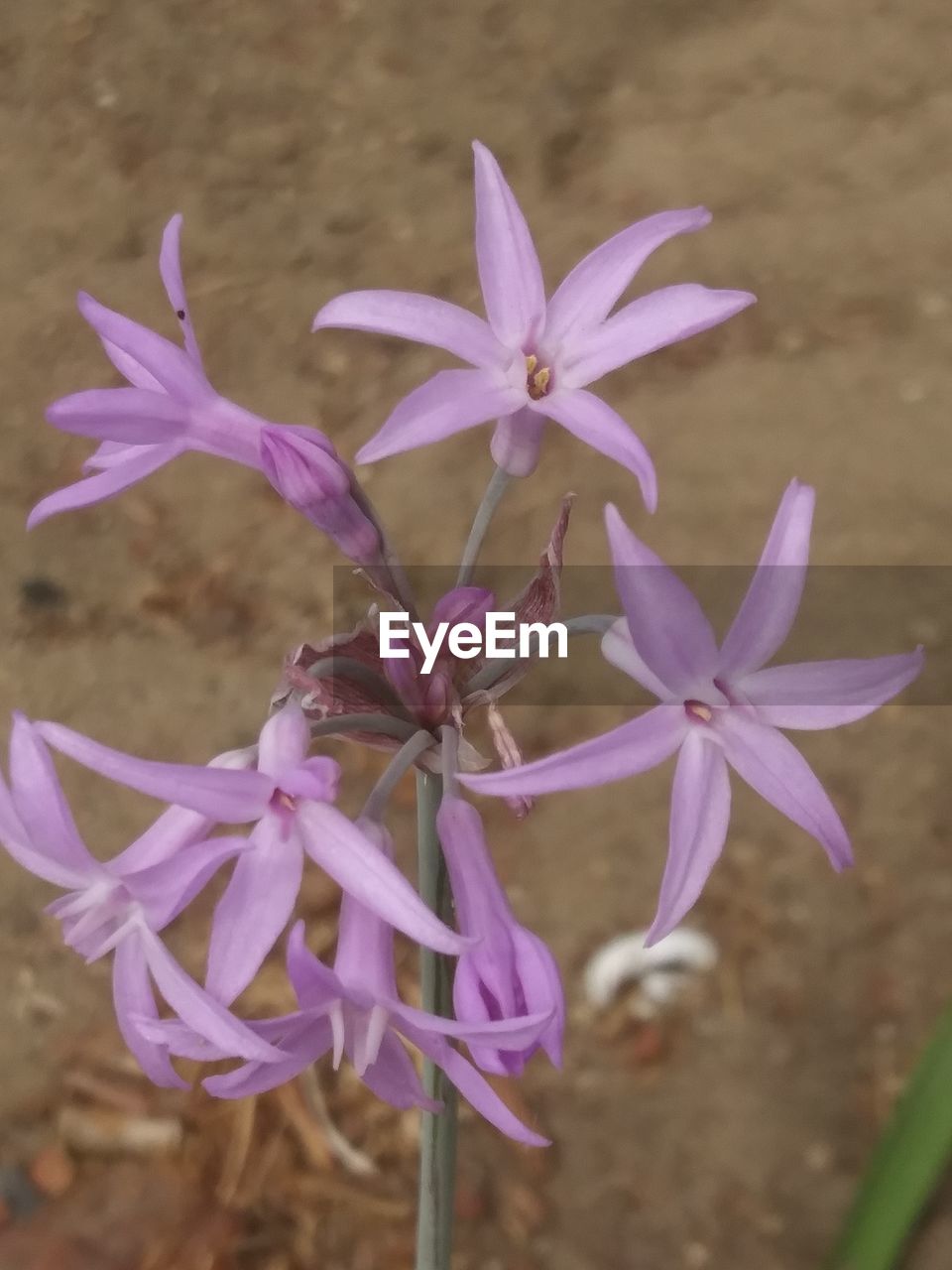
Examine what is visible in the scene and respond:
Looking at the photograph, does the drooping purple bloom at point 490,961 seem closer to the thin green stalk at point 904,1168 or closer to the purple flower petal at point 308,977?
the purple flower petal at point 308,977

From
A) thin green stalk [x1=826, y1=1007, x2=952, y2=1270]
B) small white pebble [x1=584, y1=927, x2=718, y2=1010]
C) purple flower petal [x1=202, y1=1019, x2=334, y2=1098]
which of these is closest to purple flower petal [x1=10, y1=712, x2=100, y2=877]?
purple flower petal [x1=202, y1=1019, x2=334, y2=1098]

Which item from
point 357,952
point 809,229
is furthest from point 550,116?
point 357,952

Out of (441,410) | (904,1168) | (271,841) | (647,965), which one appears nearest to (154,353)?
(441,410)

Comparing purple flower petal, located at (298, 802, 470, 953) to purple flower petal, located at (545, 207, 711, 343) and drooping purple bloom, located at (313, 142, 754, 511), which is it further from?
purple flower petal, located at (545, 207, 711, 343)

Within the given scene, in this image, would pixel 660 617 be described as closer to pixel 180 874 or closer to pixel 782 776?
pixel 782 776

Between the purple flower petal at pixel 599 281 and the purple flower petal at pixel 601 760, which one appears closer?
the purple flower petal at pixel 601 760

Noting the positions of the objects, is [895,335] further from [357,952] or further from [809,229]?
[357,952]

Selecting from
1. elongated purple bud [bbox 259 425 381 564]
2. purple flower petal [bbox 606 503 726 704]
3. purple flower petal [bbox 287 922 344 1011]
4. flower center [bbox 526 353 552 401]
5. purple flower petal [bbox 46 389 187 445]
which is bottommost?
purple flower petal [bbox 287 922 344 1011]

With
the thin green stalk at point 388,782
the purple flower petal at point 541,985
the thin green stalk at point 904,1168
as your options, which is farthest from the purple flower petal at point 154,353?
the thin green stalk at point 904,1168
